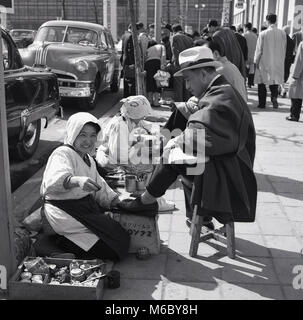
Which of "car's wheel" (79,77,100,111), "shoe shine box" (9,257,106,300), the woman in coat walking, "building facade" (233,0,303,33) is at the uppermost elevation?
"building facade" (233,0,303,33)

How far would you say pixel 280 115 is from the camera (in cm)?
1052

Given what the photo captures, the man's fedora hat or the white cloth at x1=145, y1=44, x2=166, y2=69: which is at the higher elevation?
the man's fedora hat

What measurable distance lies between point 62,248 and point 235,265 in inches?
51.9

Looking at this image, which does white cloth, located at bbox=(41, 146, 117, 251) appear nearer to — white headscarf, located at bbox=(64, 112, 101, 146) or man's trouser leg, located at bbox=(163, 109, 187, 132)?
white headscarf, located at bbox=(64, 112, 101, 146)

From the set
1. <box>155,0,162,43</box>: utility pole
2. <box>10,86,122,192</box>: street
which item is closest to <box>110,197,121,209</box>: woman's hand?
<box>10,86,122,192</box>: street

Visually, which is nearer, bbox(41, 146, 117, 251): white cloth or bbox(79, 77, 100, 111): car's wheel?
bbox(41, 146, 117, 251): white cloth

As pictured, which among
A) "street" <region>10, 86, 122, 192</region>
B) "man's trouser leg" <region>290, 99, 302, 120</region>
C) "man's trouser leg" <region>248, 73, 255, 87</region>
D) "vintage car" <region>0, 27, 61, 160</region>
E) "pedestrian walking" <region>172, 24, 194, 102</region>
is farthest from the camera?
"man's trouser leg" <region>248, 73, 255, 87</region>

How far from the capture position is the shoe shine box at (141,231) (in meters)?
3.87

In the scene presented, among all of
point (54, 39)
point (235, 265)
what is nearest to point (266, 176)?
point (235, 265)

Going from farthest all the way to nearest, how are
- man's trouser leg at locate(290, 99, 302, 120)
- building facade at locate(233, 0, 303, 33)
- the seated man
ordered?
building facade at locate(233, 0, 303, 33), man's trouser leg at locate(290, 99, 302, 120), the seated man

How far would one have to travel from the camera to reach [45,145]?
811 centimetres

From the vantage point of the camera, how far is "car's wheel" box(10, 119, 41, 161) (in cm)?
699

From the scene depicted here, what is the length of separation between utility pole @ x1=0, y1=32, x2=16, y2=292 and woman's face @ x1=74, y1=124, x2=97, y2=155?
2.41 feet

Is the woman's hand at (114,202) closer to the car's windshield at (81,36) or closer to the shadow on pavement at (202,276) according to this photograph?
the shadow on pavement at (202,276)
